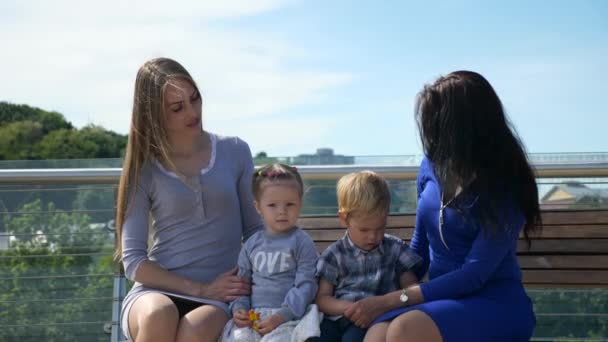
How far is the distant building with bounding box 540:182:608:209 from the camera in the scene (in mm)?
4219

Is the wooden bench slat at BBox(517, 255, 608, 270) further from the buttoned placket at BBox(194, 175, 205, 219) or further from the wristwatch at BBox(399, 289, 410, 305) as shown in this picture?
the buttoned placket at BBox(194, 175, 205, 219)

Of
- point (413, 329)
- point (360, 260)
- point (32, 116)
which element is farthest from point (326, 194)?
point (32, 116)

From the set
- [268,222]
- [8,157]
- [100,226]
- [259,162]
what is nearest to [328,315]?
[268,222]

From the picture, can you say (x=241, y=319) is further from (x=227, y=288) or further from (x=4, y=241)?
(x=4, y=241)

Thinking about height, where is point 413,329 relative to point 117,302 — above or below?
above

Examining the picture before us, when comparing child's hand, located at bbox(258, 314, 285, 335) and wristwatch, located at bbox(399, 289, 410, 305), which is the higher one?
wristwatch, located at bbox(399, 289, 410, 305)

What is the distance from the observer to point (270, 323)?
3.12m

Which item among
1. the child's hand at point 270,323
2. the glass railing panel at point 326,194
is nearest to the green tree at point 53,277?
the glass railing panel at point 326,194

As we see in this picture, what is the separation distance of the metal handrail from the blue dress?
3.65 ft

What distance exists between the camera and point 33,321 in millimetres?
4641

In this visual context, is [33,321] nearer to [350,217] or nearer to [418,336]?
[350,217]

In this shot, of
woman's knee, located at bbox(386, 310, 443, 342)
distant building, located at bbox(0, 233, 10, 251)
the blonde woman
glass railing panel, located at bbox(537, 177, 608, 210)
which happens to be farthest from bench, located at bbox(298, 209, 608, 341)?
distant building, located at bbox(0, 233, 10, 251)

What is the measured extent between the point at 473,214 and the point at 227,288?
1.00 metres

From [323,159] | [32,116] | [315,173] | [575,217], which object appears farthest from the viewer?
[32,116]
